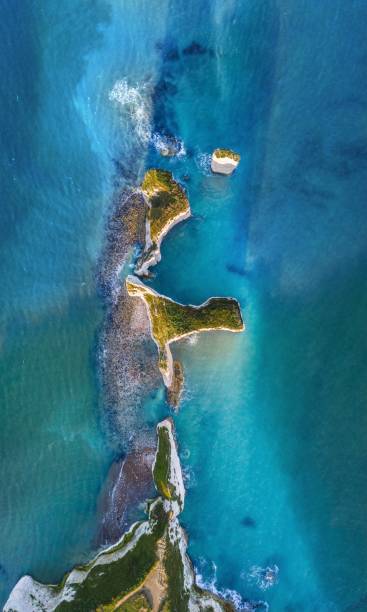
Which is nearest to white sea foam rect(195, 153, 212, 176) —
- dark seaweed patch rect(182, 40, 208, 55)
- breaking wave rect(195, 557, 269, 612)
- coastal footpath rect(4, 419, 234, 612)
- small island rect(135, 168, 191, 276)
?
small island rect(135, 168, 191, 276)

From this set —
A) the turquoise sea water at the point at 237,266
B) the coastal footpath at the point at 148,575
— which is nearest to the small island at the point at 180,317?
the turquoise sea water at the point at 237,266

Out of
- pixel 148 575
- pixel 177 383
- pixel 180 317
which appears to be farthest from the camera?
pixel 177 383

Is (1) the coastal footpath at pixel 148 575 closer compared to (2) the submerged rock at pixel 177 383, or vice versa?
(1) the coastal footpath at pixel 148 575

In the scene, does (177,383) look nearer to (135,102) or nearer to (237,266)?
(237,266)

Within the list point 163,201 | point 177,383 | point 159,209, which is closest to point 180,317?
point 177,383

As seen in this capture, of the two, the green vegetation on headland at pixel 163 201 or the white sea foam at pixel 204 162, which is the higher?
the white sea foam at pixel 204 162

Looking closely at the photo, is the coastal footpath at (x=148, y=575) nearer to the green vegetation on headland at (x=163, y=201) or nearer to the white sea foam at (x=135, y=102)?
the green vegetation on headland at (x=163, y=201)
